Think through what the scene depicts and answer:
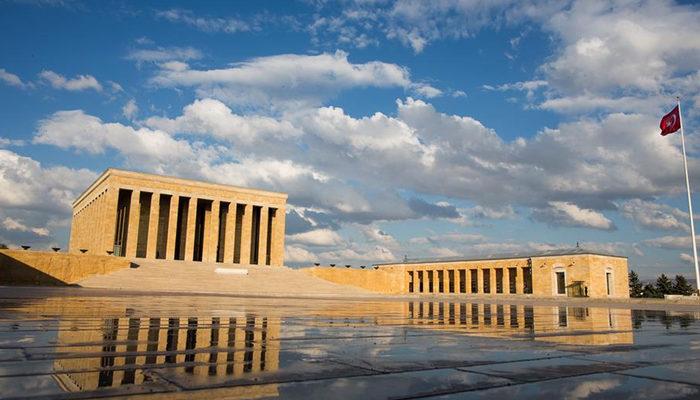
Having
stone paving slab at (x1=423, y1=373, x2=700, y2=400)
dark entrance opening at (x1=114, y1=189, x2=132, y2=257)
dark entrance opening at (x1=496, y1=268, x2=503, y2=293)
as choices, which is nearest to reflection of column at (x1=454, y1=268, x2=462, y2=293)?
dark entrance opening at (x1=496, y1=268, x2=503, y2=293)

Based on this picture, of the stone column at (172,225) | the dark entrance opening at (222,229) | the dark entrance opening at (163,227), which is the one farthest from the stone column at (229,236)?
the dark entrance opening at (163,227)

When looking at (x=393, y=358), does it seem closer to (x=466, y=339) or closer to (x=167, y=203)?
(x=466, y=339)

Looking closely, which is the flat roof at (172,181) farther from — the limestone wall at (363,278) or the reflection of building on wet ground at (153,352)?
the reflection of building on wet ground at (153,352)

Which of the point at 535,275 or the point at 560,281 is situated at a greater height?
the point at 535,275

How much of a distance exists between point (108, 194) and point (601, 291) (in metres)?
59.7

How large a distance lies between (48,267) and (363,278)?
39.0 meters

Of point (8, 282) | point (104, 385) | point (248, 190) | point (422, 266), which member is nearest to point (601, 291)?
point (422, 266)

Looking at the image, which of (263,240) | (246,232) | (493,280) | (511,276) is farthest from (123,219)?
(511,276)

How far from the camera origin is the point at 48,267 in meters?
43.3

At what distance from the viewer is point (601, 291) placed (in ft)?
198

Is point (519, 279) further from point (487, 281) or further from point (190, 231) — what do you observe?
point (190, 231)

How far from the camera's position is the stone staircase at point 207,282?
133 ft

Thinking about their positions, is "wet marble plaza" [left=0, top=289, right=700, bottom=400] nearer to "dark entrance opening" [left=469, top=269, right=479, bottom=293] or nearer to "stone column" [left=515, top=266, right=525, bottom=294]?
"stone column" [left=515, top=266, right=525, bottom=294]

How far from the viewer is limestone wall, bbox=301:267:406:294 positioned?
62375 millimetres
